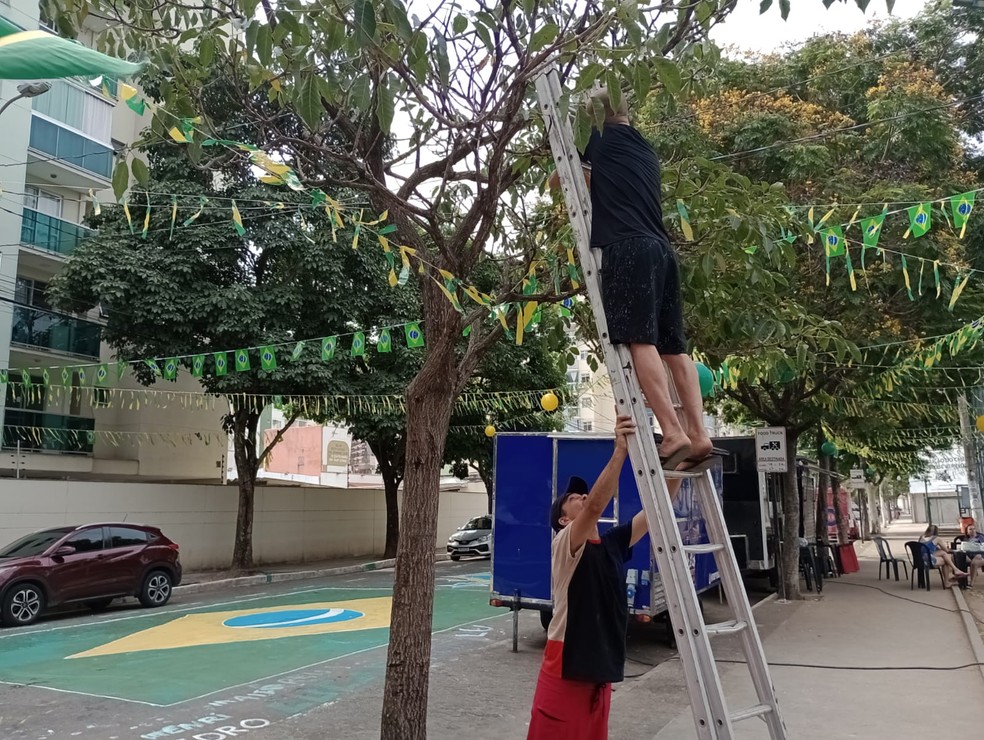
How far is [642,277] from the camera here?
3.38 metres

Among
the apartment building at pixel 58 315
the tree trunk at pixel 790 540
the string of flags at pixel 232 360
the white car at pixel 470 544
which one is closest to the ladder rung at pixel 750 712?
the string of flags at pixel 232 360

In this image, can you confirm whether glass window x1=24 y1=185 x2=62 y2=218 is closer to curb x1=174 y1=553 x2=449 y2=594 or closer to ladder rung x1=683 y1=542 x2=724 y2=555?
curb x1=174 y1=553 x2=449 y2=594

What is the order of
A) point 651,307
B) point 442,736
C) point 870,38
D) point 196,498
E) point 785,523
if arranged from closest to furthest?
point 651,307 < point 442,736 < point 870,38 < point 785,523 < point 196,498

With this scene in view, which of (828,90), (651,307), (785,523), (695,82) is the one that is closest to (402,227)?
(695,82)

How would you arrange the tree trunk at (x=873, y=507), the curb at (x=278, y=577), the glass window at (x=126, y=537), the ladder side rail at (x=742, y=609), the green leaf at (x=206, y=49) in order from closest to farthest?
the ladder side rail at (x=742, y=609) → the green leaf at (x=206, y=49) → the glass window at (x=126, y=537) → the curb at (x=278, y=577) → the tree trunk at (x=873, y=507)

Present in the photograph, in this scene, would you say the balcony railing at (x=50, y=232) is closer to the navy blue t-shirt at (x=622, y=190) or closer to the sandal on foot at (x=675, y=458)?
the navy blue t-shirt at (x=622, y=190)

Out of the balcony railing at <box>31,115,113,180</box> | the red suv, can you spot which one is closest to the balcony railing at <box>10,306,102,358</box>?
the balcony railing at <box>31,115,113,180</box>

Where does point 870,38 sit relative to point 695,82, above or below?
above

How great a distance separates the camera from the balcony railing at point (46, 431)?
19938 millimetres

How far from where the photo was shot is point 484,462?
26.2 meters

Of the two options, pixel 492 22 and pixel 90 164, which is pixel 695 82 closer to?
pixel 492 22

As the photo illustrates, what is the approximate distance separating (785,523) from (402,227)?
12239mm

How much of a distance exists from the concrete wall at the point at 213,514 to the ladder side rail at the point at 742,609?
55.3 ft

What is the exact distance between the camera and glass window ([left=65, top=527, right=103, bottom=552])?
532 inches
